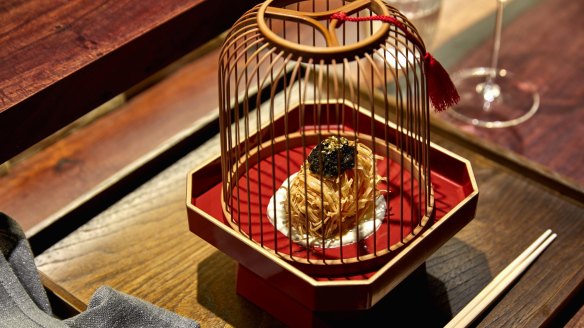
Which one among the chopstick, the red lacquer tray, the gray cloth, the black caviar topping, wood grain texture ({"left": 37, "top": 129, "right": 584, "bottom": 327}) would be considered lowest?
wood grain texture ({"left": 37, "top": 129, "right": 584, "bottom": 327})

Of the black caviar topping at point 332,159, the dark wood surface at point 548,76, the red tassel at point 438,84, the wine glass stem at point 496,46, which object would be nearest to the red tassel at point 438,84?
the red tassel at point 438,84

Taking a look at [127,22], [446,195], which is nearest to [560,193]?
[446,195]

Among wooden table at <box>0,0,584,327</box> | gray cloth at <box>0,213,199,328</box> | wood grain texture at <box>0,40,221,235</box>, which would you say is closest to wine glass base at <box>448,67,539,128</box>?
wooden table at <box>0,0,584,327</box>

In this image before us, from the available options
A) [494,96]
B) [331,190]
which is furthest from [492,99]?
[331,190]

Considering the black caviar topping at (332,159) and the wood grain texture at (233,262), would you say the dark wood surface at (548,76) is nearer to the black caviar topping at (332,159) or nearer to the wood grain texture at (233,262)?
the wood grain texture at (233,262)

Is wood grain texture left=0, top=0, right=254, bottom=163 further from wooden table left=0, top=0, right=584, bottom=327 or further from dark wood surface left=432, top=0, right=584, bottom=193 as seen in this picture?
dark wood surface left=432, top=0, right=584, bottom=193

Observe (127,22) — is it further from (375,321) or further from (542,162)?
(542,162)

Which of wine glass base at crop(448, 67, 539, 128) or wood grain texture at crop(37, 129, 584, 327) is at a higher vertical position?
wood grain texture at crop(37, 129, 584, 327)

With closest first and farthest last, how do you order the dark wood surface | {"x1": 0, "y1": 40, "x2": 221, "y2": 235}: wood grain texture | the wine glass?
{"x1": 0, "y1": 40, "x2": 221, "y2": 235}: wood grain texture < the dark wood surface < the wine glass
